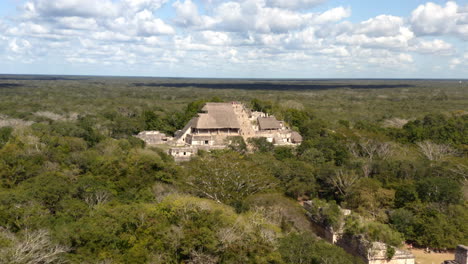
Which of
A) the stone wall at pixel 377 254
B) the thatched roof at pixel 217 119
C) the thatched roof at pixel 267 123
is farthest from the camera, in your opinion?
the thatched roof at pixel 267 123

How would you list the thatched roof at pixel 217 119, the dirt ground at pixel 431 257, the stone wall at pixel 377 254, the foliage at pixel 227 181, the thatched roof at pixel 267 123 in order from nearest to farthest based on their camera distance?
the stone wall at pixel 377 254 → the dirt ground at pixel 431 257 → the foliage at pixel 227 181 → the thatched roof at pixel 217 119 → the thatched roof at pixel 267 123

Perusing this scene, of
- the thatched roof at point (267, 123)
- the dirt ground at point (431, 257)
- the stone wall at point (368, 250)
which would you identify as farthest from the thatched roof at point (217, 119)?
the dirt ground at point (431, 257)

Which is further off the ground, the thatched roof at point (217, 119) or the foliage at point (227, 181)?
the thatched roof at point (217, 119)

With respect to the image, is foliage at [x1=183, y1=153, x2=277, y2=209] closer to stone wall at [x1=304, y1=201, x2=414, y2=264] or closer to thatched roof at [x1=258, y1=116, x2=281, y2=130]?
stone wall at [x1=304, y1=201, x2=414, y2=264]

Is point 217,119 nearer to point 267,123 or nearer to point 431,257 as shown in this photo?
point 267,123

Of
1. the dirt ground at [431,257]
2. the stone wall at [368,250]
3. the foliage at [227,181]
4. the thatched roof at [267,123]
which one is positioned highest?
the thatched roof at [267,123]

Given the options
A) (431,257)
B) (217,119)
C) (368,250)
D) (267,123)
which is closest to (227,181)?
(368,250)

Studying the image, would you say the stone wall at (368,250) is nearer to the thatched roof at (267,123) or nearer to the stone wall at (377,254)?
the stone wall at (377,254)
